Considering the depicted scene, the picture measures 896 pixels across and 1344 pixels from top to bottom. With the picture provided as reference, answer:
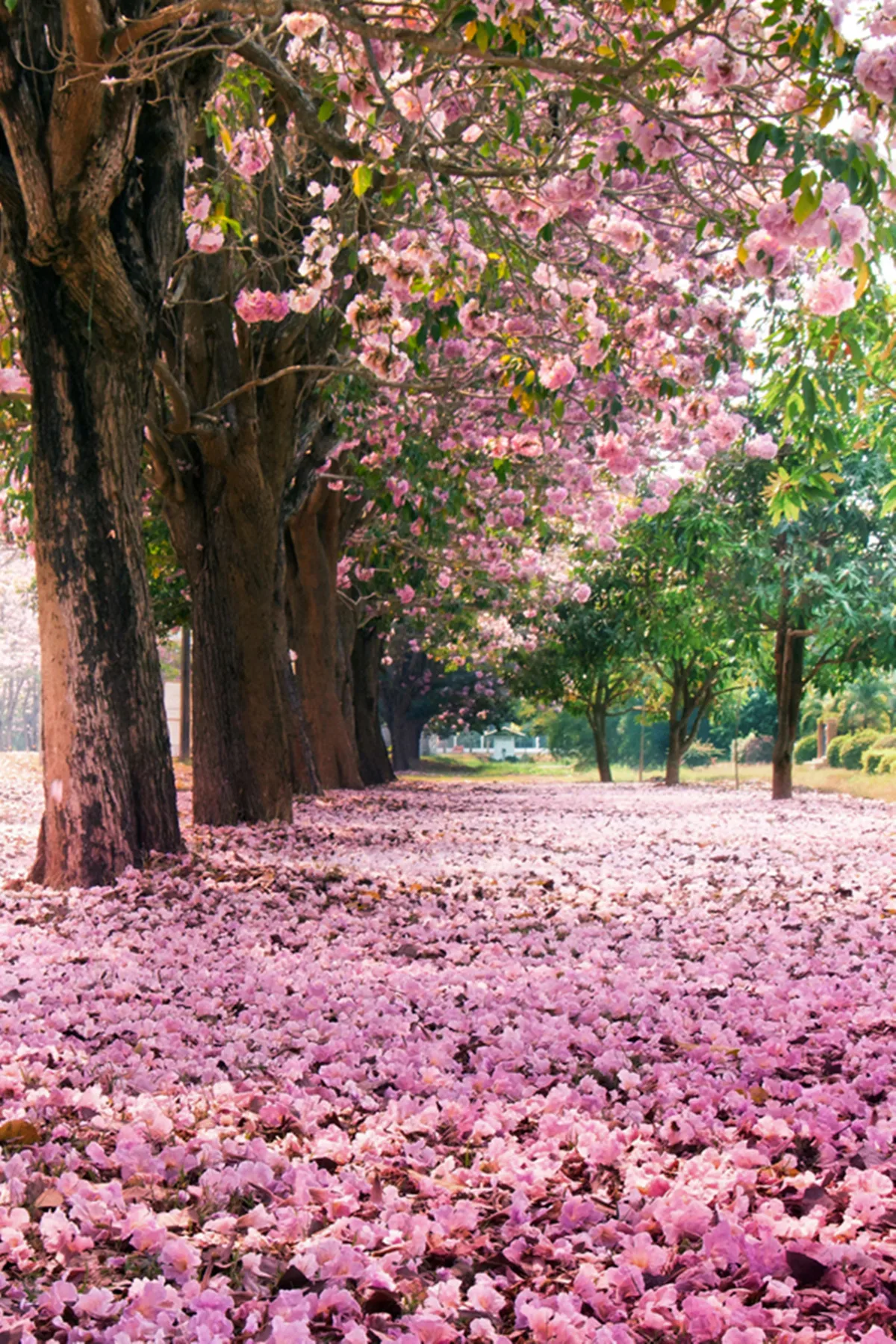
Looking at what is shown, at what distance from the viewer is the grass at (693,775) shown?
A: 21625 millimetres

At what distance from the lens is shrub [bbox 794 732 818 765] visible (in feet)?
102

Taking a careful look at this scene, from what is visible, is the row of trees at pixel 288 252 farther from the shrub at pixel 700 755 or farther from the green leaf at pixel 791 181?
the shrub at pixel 700 755

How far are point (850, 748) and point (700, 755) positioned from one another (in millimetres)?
13778

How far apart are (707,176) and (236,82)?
3368mm

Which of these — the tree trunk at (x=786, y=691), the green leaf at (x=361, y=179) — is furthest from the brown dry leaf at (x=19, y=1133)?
the tree trunk at (x=786, y=691)

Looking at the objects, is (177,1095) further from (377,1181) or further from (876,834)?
(876,834)

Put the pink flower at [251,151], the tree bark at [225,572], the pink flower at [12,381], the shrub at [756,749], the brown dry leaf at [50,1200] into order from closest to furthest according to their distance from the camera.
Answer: the brown dry leaf at [50,1200], the pink flower at [251,151], the pink flower at [12,381], the tree bark at [225,572], the shrub at [756,749]

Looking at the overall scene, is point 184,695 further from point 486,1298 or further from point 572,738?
point 486,1298

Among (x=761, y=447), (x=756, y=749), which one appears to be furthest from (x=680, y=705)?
(x=756, y=749)

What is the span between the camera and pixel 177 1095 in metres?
2.95

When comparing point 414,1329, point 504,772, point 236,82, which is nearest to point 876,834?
point 236,82

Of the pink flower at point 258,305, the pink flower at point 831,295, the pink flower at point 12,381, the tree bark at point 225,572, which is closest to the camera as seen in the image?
the pink flower at point 831,295

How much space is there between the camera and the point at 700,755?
39469 mm

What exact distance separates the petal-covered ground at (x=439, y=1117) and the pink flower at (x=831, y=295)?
2717mm
